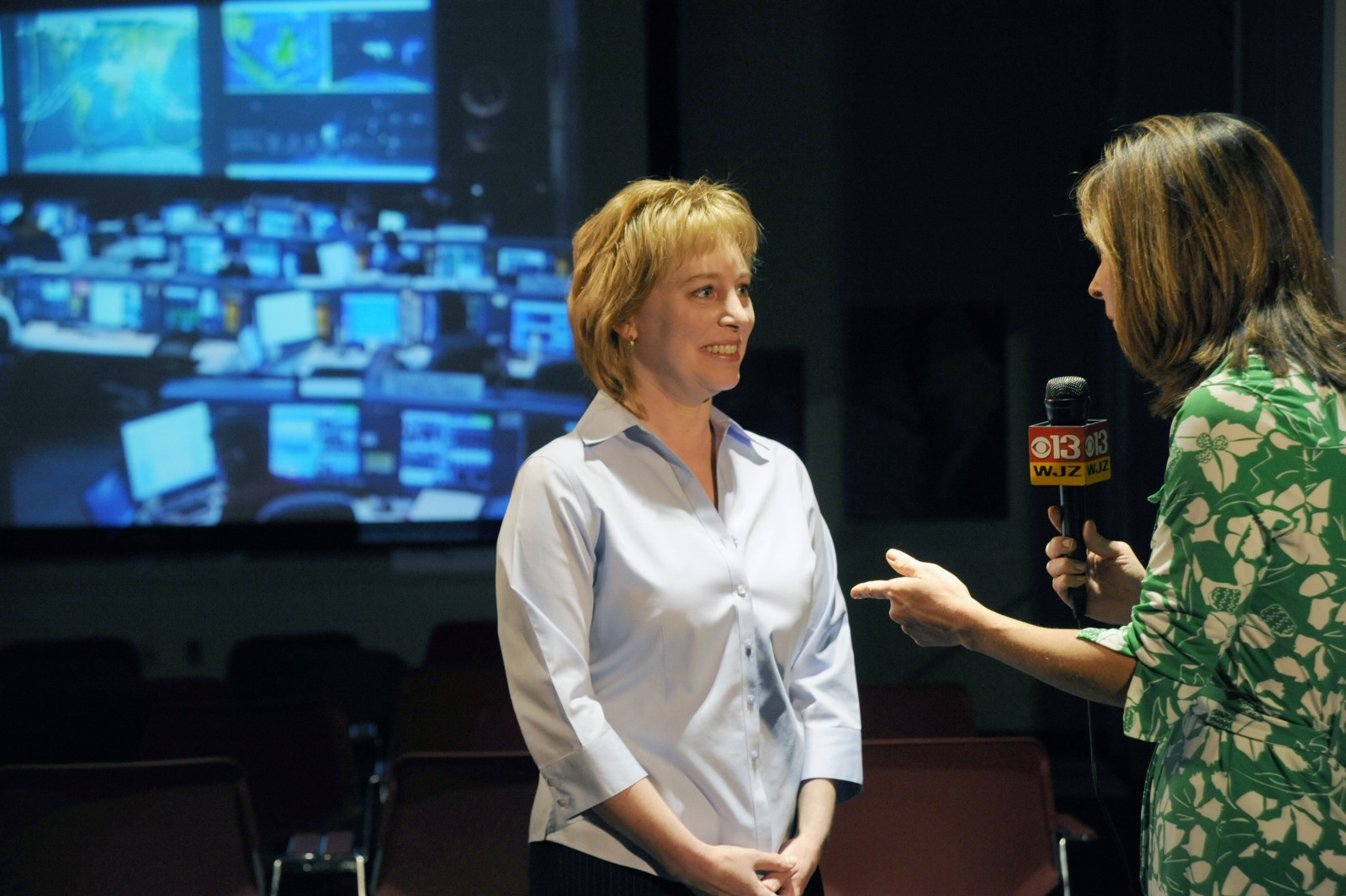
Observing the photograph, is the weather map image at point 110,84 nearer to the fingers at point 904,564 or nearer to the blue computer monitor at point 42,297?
the blue computer monitor at point 42,297

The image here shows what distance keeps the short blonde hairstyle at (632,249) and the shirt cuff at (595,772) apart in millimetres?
488

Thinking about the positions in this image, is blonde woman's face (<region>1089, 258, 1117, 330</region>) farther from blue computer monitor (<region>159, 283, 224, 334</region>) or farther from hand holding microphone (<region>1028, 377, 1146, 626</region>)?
blue computer monitor (<region>159, 283, 224, 334</region>)

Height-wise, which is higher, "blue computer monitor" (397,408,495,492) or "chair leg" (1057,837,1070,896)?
"blue computer monitor" (397,408,495,492)

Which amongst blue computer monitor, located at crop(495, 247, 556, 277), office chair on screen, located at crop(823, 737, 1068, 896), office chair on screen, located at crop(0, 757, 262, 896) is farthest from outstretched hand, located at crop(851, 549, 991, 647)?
blue computer monitor, located at crop(495, 247, 556, 277)

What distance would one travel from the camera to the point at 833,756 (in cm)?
168

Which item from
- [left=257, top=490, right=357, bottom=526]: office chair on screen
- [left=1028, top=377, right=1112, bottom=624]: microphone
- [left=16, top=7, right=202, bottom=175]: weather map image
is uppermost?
[left=16, top=7, right=202, bottom=175]: weather map image

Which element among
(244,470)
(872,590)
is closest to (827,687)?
(872,590)

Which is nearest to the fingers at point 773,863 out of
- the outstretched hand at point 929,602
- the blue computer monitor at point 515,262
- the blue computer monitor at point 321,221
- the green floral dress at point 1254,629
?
the outstretched hand at point 929,602

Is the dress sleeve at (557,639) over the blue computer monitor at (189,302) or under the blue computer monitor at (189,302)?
under

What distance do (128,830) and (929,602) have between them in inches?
73.4

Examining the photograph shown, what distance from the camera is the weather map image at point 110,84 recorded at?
5.31 m

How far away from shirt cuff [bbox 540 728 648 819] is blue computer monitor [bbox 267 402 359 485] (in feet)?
13.8

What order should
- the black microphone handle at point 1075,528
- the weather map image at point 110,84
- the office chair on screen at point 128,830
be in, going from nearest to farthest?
the black microphone handle at point 1075,528, the office chair on screen at point 128,830, the weather map image at point 110,84

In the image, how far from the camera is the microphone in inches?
64.9
